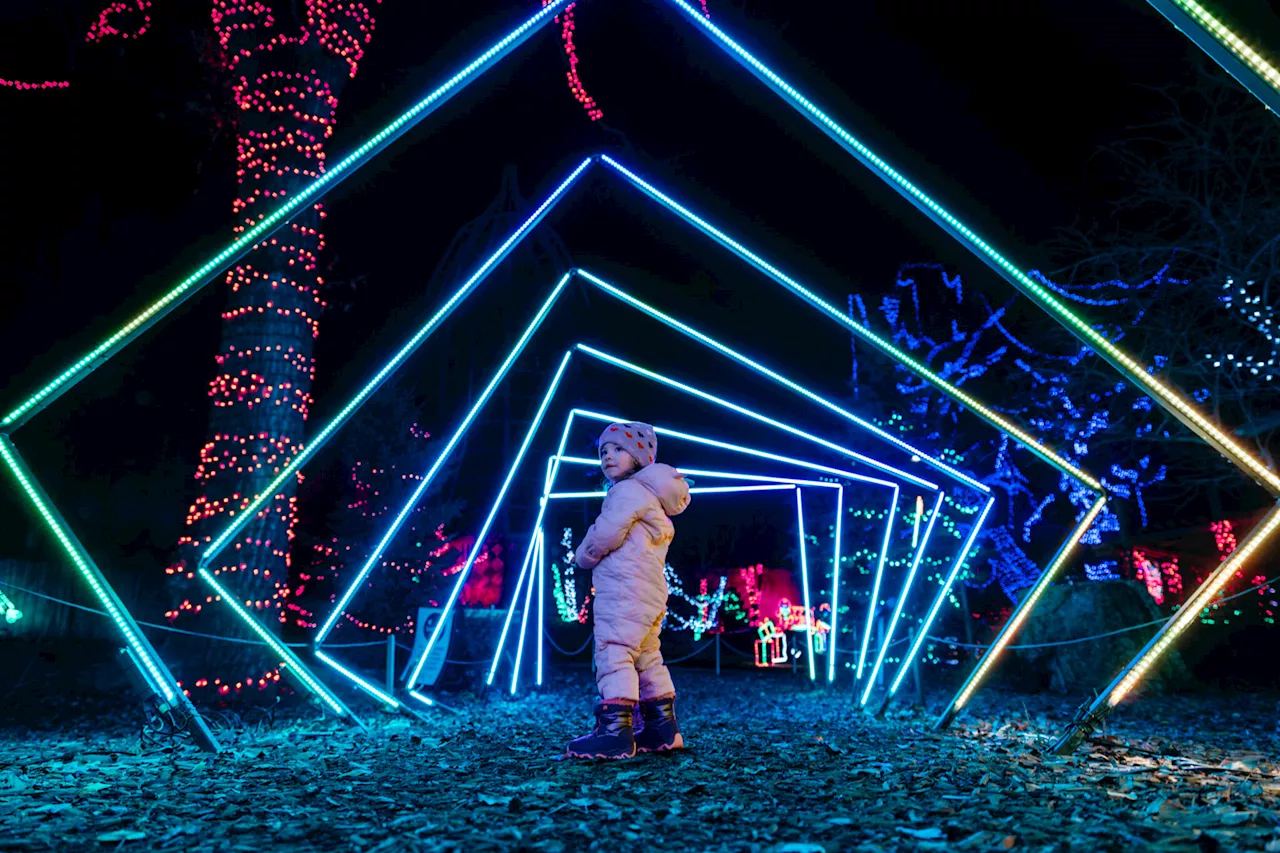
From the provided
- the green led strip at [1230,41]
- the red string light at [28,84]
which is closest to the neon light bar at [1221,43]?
the green led strip at [1230,41]

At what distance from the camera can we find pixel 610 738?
5.60 meters

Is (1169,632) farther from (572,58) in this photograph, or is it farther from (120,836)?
(572,58)

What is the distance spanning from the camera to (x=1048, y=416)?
16.1 meters

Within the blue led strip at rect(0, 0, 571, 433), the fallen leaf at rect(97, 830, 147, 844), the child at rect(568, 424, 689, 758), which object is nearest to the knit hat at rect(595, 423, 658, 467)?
the child at rect(568, 424, 689, 758)

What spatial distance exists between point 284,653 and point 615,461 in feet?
9.89

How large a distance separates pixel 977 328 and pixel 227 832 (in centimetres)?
1778

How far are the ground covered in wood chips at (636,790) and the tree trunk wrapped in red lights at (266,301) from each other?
1696mm

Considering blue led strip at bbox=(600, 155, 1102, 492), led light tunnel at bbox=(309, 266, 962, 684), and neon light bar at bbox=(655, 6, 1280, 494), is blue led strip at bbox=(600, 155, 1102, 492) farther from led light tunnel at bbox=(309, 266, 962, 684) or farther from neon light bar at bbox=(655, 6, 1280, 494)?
neon light bar at bbox=(655, 6, 1280, 494)

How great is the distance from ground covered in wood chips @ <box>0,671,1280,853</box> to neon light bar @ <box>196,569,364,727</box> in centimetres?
26

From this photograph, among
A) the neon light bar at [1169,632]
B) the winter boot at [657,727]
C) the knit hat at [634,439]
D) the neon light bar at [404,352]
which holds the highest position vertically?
the neon light bar at [404,352]

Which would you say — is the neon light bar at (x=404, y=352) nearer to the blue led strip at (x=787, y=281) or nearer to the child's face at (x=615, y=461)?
the blue led strip at (x=787, y=281)

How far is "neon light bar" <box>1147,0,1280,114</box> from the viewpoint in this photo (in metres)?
3.19

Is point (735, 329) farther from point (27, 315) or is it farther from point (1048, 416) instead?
point (27, 315)

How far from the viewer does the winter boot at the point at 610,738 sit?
560 centimetres
